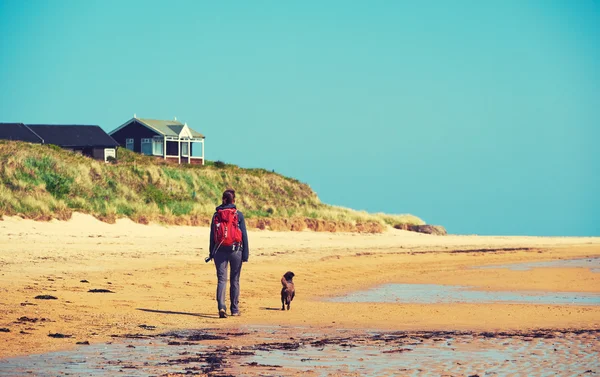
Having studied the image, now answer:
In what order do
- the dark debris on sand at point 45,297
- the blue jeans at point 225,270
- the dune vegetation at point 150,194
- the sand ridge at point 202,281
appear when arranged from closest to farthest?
the sand ridge at point 202,281 → the blue jeans at point 225,270 → the dark debris on sand at point 45,297 → the dune vegetation at point 150,194

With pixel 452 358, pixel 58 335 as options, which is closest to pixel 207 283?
pixel 58 335

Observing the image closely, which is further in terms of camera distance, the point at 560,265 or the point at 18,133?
the point at 18,133

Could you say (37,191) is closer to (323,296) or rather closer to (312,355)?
(323,296)

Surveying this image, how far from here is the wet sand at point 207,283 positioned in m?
12.5

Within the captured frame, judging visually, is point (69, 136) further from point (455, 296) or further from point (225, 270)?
point (225, 270)

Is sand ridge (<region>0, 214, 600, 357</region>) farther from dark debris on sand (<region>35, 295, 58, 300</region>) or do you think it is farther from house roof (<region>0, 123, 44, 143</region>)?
house roof (<region>0, 123, 44, 143</region>)

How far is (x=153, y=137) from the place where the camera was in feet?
232

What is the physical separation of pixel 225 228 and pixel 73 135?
52812 mm

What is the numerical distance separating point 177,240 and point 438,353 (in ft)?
59.8

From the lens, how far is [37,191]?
30.9 meters

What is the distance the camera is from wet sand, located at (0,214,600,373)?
41.0 feet

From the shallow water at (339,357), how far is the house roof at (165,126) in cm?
6028

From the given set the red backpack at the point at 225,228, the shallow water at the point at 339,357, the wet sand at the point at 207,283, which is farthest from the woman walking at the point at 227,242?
the shallow water at the point at 339,357

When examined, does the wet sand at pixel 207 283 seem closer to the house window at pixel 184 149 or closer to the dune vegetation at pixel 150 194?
the dune vegetation at pixel 150 194
